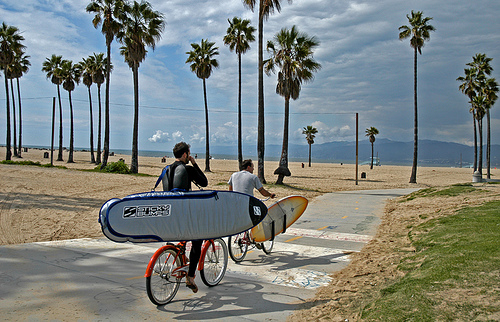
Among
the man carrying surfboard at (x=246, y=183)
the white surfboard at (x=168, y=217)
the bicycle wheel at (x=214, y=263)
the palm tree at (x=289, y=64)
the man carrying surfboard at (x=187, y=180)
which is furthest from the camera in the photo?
the palm tree at (x=289, y=64)

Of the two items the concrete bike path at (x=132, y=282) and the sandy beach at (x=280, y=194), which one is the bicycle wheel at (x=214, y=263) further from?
the sandy beach at (x=280, y=194)

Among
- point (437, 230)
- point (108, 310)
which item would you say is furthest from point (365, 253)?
point (108, 310)

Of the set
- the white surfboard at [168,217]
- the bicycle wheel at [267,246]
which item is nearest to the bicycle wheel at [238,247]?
the bicycle wheel at [267,246]

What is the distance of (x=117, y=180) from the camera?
2239 cm

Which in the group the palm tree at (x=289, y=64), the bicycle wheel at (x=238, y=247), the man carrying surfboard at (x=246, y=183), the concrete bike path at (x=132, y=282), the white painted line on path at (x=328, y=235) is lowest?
the white painted line on path at (x=328, y=235)

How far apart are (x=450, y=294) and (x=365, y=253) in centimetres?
318

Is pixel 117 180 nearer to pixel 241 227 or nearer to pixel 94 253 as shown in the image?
pixel 94 253

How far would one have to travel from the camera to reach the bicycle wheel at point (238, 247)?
6.20 m

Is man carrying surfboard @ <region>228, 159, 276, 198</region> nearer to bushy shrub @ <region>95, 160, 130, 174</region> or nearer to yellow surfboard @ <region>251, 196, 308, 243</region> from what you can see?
yellow surfboard @ <region>251, 196, 308, 243</region>

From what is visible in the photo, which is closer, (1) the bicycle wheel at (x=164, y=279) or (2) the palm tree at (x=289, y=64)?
(1) the bicycle wheel at (x=164, y=279)

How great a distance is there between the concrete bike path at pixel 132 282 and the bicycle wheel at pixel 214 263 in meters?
0.13

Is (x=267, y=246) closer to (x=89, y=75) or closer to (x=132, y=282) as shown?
(x=132, y=282)

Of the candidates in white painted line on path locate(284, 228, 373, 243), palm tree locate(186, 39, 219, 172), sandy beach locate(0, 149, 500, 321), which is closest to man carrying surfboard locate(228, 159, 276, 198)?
sandy beach locate(0, 149, 500, 321)

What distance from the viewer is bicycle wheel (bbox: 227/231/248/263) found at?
6201 millimetres
